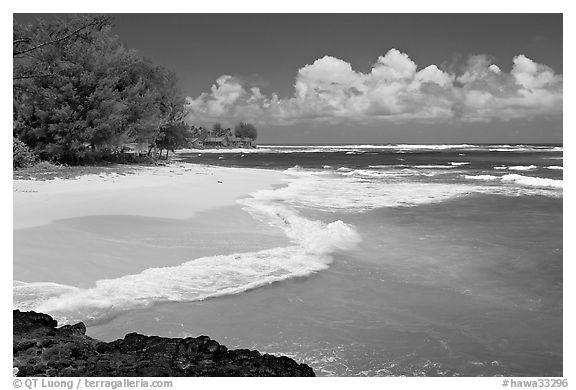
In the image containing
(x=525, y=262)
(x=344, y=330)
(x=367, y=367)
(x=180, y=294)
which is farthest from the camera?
(x=525, y=262)

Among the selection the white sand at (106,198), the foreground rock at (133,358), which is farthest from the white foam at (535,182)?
the foreground rock at (133,358)

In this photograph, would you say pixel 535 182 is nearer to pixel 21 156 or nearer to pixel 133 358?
pixel 21 156

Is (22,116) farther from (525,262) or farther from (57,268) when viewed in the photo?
(525,262)

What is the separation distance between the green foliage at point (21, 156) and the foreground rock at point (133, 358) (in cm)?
1279

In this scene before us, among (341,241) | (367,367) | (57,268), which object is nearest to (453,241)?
(341,241)

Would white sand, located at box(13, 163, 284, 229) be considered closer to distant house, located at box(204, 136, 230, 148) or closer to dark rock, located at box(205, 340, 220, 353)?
dark rock, located at box(205, 340, 220, 353)

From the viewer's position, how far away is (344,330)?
438 centimetres

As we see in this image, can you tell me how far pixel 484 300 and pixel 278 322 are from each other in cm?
262

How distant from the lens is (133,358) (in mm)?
3295

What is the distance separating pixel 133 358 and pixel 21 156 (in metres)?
14.5

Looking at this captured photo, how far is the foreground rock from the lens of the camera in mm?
3156

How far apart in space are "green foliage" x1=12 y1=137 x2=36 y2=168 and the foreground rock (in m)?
12.8

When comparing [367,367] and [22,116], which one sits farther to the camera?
[22,116]

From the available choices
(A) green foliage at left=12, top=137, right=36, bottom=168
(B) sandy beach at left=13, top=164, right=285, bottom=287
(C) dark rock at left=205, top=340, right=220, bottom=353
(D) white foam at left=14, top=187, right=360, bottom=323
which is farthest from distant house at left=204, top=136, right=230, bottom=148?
(C) dark rock at left=205, top=340, right=220, bottom=353
